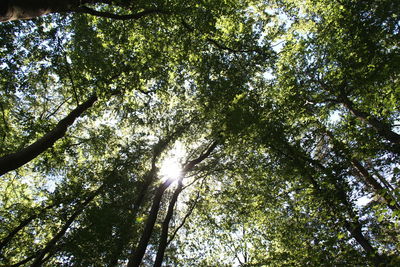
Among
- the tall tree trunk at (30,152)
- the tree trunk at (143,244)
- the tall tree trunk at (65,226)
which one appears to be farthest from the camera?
the tall tree trunk at (65,226)

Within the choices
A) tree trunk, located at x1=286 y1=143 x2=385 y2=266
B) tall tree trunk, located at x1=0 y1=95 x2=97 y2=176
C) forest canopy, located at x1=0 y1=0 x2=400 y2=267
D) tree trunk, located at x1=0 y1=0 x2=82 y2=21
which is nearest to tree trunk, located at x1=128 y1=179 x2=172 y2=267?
forest canopy, located at x1=0 y1=0 x2=400 y2=267

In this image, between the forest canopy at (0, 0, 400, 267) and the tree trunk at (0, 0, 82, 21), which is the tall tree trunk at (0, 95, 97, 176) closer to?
the forest canopy at (0, 0, 400, 267)

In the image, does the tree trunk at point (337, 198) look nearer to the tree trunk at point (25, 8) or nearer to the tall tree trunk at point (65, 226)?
the tree trunk at point (25, 8)

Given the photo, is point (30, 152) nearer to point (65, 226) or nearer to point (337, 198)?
point (65, 226)

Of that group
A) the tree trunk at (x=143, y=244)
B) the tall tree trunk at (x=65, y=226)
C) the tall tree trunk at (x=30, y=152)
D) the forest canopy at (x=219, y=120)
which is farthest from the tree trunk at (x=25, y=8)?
the tall tree trunk at (x=65, y=226)

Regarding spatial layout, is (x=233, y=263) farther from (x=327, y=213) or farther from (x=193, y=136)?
(x=327, y=213)

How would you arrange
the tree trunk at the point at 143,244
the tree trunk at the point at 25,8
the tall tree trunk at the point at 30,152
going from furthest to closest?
1. the tree trunk at the point at 143,244
2. the tall tree trunk at the point at 30,152
3. the tree trunk at the point at 25,8

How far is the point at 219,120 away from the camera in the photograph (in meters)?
13.5

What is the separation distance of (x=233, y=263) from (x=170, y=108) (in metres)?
16.8

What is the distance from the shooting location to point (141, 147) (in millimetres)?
18859

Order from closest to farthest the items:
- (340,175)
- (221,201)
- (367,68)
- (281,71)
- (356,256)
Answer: (356,256) → (340,175) → (367,68) → (281,71) → (221,201)

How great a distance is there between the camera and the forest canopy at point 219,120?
8.37m

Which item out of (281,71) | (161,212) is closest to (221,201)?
(161,212)

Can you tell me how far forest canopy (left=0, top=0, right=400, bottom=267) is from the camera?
837cm
